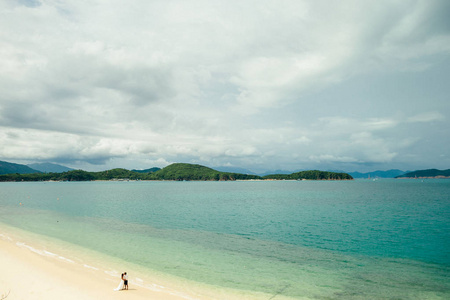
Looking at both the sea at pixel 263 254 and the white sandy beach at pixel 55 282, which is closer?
the white sandy beach at pixel 55 282

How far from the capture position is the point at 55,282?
20.2 meters

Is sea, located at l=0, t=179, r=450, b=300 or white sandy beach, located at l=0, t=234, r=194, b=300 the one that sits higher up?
white sandy beach, located at l=0, t=234, r=194, b=300

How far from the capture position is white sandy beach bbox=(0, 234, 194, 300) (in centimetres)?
1791

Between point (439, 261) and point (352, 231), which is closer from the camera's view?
point (439, 261)

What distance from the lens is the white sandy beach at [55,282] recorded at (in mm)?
17906

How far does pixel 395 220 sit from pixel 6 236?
7083cm

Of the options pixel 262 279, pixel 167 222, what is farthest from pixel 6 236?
pixel 262 279

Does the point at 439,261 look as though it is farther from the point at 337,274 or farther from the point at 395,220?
the point at 395,220

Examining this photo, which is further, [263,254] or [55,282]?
[263,254]

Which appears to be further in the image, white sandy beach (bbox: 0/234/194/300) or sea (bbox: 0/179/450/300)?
sea (bbox: 0/179/450/300)

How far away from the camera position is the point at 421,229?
4275cm

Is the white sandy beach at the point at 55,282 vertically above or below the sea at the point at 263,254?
above

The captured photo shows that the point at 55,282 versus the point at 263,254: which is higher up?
the point at 55,282

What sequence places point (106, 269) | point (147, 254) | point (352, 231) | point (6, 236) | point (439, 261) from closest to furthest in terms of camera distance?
point (106, 269) → point (439, 261) → point (147, 254) → point (6, 236) → point (352, 231)
